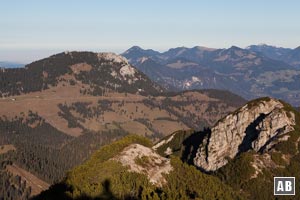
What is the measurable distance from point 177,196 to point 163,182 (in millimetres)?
30476

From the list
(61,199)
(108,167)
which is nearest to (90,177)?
(108,167)

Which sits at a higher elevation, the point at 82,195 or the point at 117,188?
the point at 82,195

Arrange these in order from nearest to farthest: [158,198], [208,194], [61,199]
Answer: [158,198] < [61,199] < [208,194]

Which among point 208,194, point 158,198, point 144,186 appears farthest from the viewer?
point 208,194

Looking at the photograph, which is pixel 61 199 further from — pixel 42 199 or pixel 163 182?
pixel 163 182

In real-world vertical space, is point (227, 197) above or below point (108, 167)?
below

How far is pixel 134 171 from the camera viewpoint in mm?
199625

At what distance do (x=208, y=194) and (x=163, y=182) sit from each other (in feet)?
57.1

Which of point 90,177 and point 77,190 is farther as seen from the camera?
point 90,177

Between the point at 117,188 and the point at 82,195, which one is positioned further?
the point at 117,188

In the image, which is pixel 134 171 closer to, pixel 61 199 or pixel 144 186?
pixel 144 186

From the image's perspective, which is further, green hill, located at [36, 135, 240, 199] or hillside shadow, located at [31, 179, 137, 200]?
green hill, located at [36, 135, 240, 199]

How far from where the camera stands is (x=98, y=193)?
168 m

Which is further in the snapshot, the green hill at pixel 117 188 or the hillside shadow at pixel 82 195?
the green hill at pixel 117 188
